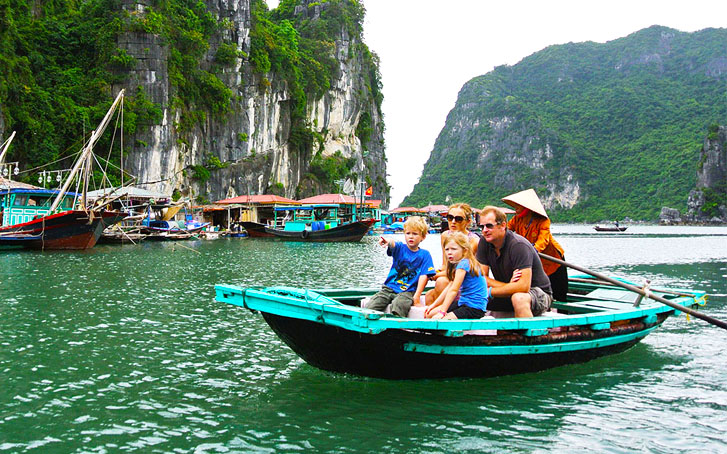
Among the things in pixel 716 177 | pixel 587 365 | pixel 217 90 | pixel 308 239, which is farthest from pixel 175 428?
pixel 716 177

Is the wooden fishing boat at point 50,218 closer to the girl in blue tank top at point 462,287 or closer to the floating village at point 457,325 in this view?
the floating village at point 457,325

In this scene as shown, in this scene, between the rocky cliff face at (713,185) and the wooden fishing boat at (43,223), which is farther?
the rocky cliff face at (713,185)

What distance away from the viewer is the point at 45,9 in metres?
43.2

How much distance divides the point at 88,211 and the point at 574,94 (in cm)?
18817

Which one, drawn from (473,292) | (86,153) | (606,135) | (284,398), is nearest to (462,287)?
(473,292)

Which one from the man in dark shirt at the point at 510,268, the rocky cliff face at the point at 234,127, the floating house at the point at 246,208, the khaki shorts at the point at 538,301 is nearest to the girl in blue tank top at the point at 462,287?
the man in dark shirt at the point at 510,268

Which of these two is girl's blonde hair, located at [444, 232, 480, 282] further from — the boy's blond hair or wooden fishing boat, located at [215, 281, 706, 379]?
wooden fishing boat, located at [215, 281, 706, 379]

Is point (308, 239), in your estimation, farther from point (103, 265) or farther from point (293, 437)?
point (293, 437)

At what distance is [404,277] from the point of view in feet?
20.8

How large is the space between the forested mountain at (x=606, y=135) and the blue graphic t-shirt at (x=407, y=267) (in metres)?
132

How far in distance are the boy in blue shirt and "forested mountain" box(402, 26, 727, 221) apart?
432 feet

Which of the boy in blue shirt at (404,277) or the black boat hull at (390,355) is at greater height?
the boy in blue shirt at (404,277)

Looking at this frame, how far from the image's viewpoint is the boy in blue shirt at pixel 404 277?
6.13 metres

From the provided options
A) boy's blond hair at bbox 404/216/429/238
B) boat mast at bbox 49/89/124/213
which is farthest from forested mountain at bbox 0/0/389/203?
boy's blond hair at bbox 404/216/429/238
